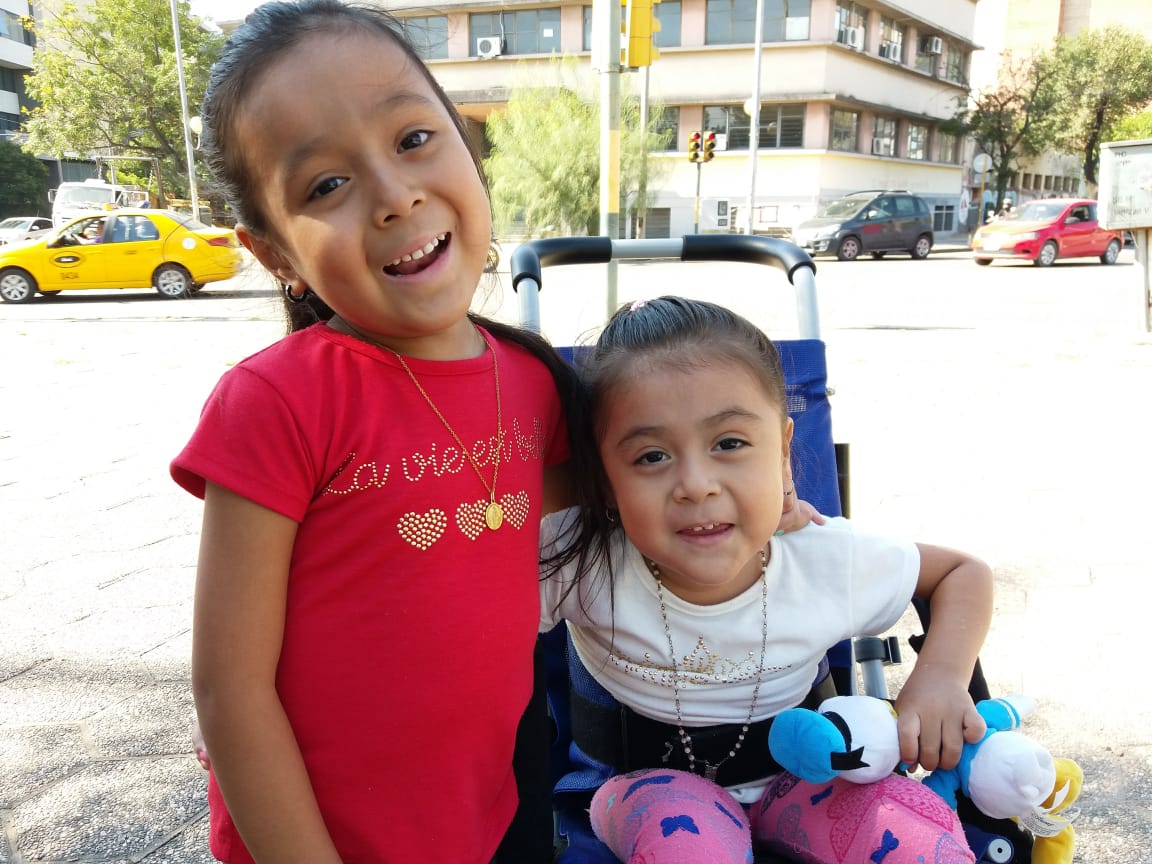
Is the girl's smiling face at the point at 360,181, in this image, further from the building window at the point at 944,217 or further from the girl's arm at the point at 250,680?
the building window at the point at 944,217

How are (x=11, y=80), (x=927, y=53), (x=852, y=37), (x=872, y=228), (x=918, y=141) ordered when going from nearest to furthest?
(x=872, y=228) < (x=852, y=37) < (x=927, y=53) < (x=918, y=141) < (x=11, y=80)

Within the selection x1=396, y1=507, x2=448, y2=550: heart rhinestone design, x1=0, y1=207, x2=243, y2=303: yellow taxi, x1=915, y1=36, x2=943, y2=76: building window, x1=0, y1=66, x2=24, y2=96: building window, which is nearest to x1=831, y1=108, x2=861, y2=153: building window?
x1=915, y1=36, x2=943, y2=76: building window

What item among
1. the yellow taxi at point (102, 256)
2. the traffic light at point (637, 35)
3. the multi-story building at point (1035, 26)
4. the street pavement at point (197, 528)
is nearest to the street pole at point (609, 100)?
the traffic light at point (637, 35)

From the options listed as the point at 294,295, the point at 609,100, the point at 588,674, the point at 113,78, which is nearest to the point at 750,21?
the point at 113,78

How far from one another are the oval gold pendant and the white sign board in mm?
7878

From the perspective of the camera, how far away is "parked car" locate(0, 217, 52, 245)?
74.8 feet

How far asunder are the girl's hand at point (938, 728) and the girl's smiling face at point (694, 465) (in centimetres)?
31

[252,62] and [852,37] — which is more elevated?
[852,37]

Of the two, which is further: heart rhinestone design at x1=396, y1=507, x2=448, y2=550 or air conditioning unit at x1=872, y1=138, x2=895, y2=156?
air conditioning unit at x1=872, y1=138, x2=895, y2=156

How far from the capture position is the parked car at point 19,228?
74.8 feet

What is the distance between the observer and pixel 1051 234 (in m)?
17.1

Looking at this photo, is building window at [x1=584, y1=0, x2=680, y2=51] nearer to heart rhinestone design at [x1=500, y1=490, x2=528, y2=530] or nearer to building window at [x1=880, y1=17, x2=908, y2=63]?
building window at [x1=880, y1=17, x2=908, y2=63]

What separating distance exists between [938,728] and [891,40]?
35.6 meters

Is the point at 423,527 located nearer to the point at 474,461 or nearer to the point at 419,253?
the point at 474,461
